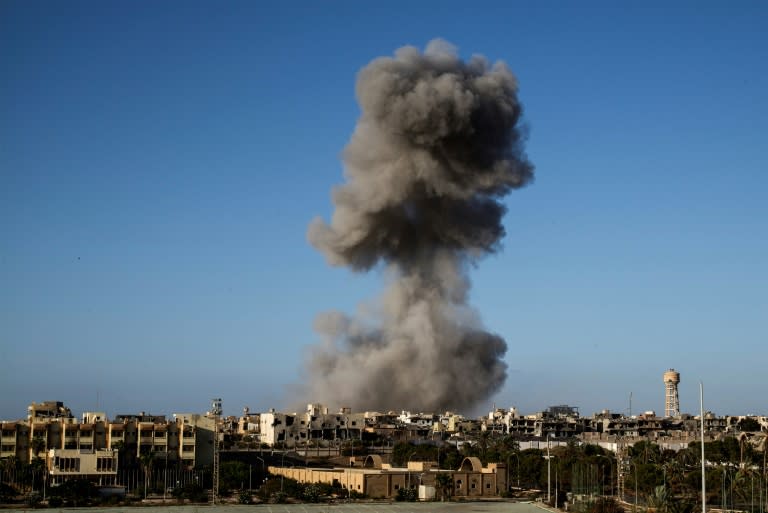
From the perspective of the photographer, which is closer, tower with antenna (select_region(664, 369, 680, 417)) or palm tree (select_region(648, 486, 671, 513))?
palm tree (select_region(648, 486, 671, 513))

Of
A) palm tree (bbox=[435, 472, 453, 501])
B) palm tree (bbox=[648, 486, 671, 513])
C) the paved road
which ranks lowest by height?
the paved road

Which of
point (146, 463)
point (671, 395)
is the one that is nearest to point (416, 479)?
point (146, 463)

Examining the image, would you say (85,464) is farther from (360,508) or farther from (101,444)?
(360,508)

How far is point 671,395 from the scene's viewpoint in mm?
113812

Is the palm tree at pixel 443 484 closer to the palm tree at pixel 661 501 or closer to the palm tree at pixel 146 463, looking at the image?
the palm tree at pixel 146 463

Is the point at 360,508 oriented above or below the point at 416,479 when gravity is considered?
below

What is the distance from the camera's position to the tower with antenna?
369ft

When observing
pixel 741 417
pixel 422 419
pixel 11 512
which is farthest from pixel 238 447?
pixel 741 417

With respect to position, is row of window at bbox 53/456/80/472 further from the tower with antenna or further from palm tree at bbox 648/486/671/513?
the tower with antenna

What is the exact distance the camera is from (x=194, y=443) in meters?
60.4

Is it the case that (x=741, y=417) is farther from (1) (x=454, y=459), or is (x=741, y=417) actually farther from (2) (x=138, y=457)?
(2) (x=138, y=457)

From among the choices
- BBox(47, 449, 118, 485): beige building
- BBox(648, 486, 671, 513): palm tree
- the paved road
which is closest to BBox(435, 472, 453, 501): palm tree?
the paved road

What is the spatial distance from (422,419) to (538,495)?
37512 mm

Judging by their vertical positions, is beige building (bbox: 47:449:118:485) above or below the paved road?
above
